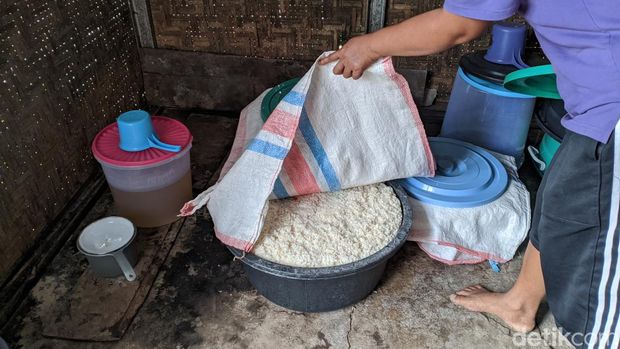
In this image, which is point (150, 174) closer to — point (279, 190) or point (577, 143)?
point (279, 190)

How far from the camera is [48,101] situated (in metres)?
1.88

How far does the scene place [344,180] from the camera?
5.46 ft

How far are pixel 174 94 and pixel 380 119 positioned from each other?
1.55 m

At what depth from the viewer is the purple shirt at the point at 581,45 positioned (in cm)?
100

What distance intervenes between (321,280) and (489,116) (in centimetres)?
114

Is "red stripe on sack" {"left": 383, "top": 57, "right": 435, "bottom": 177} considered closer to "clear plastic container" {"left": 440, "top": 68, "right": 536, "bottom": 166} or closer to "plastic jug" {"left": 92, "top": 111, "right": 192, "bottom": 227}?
"clear plastic container" {"left": 440, "top": 68, "right": 536, "bottom": 166}

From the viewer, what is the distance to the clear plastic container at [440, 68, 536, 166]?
6.77 feet

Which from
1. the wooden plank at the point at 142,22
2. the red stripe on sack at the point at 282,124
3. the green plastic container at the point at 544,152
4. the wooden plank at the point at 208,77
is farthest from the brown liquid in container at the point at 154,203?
the green plastic container at the point at 544,152

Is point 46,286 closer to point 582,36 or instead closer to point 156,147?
point 156,147

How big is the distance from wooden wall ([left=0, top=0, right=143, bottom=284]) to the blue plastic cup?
333mm

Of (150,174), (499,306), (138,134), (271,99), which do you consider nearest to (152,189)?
(150,174)

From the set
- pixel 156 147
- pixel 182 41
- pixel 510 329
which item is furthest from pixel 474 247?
pixel 182 41

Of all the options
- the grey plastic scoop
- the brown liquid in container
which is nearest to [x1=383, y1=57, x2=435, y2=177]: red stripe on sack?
the brown liquid in container

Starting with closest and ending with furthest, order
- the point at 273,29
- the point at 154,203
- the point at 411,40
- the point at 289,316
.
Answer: the point at 411,40 < the point at 289,316 < the point at 154,203 < the point at 273,29
